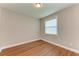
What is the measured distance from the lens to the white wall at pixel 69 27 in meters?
3.74

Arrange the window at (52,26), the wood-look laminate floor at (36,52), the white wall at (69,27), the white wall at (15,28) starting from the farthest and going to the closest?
the window at (52,26) → the white wall at (15,28) → the white wall at (69,27) → the wood-look laminate floor at (36,52)

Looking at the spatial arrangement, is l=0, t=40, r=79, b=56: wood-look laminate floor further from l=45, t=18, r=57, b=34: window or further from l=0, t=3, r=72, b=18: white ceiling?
l=0, t=3, r=72, b=18: white ceiling

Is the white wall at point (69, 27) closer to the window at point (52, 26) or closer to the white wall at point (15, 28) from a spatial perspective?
the window at point (52, 26)

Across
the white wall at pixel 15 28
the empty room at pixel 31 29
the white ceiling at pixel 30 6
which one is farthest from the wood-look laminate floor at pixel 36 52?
the white ceiling at pixel 30 6

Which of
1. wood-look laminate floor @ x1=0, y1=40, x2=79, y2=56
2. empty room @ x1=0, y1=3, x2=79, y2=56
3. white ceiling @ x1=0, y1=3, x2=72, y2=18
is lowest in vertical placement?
wood-look laminate floor @ x1=0, y1=40, x2=79, y2=56

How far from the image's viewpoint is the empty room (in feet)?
12.3

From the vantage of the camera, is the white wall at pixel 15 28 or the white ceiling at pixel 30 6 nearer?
the white ceiling at pixel 30 6

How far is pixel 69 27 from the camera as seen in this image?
4148 mm

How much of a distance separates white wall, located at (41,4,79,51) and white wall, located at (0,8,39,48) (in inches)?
82.8

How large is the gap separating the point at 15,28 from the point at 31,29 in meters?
1.81

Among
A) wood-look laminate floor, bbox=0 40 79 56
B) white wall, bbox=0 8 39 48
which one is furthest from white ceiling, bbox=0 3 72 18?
wood-look laminate floor, bbox=0 40 79 56

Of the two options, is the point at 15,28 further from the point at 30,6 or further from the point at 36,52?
the point at 36,52

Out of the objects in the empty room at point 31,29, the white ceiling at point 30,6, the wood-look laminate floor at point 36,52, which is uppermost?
the white ceiling at point 30,6

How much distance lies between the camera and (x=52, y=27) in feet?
19.8
